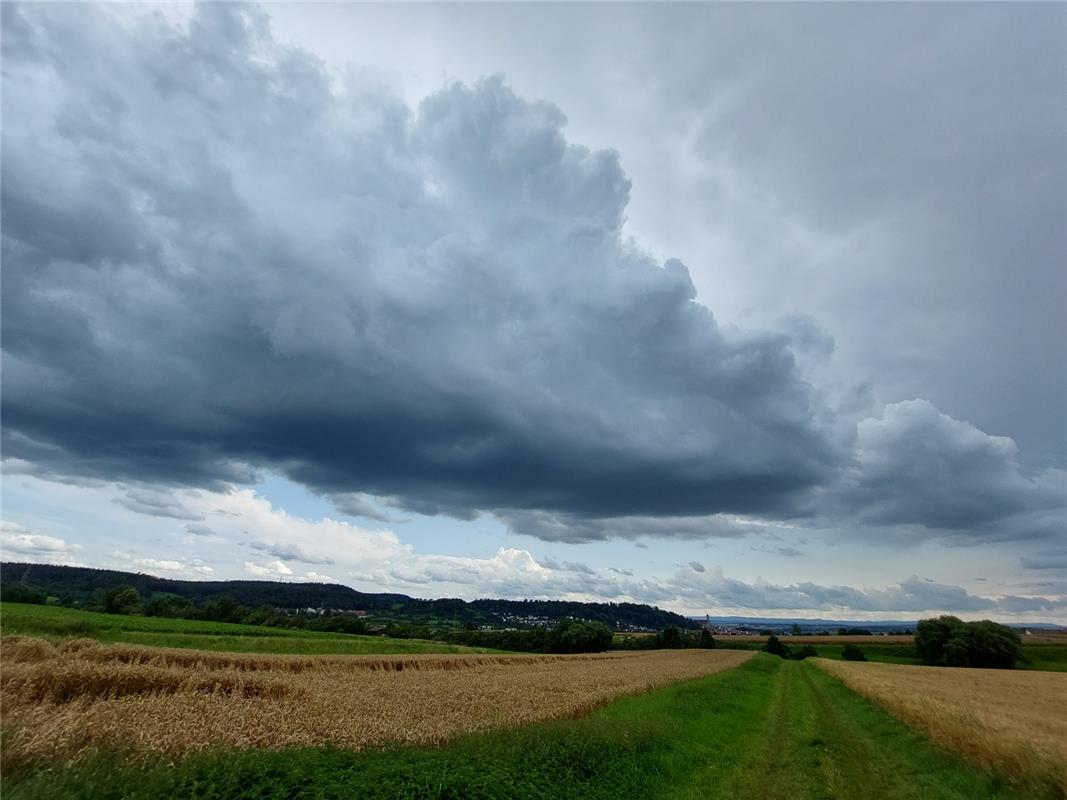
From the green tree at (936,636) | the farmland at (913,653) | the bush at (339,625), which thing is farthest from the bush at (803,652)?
the bush at (339,625)

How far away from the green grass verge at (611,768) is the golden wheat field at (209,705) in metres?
0.97

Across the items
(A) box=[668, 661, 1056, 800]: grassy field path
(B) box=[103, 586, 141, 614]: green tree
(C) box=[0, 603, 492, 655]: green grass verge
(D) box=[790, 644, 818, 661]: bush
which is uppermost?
(B) box=[103, 586, 141, 614]: green tree

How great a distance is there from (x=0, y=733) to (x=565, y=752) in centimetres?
1252

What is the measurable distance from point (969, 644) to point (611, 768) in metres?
115

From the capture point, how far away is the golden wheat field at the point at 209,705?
33.7 feet

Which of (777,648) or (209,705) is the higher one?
(209,705)

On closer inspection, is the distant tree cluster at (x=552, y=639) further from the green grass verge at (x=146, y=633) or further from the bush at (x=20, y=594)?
the bush at (x=20, y=594)

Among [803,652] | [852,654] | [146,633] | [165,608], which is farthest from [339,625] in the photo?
[803,652]

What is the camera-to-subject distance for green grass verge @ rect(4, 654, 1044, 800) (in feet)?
30.1

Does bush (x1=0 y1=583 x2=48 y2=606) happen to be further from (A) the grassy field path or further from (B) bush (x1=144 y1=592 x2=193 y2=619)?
(A) the grassy field path

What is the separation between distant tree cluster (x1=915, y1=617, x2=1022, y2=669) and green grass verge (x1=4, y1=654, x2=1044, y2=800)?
9267 cm

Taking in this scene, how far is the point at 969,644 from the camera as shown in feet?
318

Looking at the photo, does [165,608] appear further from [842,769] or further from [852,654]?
[852,654]

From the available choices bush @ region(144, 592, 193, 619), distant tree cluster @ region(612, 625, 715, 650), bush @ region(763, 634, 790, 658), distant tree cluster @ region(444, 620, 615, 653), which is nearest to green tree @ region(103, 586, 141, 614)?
bush @ region(144, 592, 193, 619)
